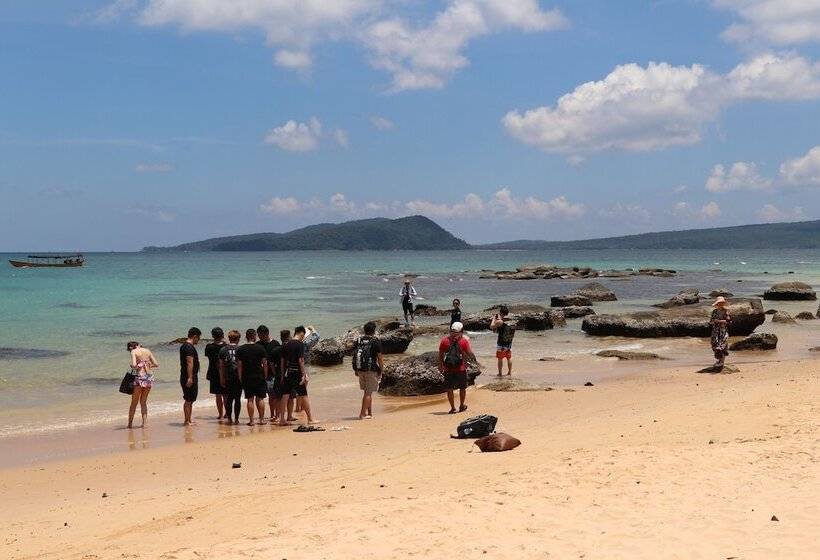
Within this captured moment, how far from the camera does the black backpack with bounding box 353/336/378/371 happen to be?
13797mm

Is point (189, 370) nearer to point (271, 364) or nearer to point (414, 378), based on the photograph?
point (271, 364)

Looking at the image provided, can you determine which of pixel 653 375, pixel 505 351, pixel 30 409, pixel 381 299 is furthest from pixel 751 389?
pixel 381 299

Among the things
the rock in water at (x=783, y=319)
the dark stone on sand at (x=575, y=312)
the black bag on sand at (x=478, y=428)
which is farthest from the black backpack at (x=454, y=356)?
the rock in water at (x=783, y=319)

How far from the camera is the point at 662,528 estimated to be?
6.93 metres

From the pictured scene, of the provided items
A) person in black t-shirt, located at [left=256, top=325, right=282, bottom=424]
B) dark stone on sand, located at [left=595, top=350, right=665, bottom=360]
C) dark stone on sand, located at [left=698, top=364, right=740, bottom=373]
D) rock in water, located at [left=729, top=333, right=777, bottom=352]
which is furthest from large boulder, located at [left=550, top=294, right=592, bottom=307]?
person in black t-shirt, located at [left=256, top=325, right=282, bottom=424]

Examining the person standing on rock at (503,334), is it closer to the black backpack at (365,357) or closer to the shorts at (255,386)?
the black backpack at (365,357)

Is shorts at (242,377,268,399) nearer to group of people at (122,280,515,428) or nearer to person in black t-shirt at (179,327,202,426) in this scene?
group of people at (122,280,515,428)

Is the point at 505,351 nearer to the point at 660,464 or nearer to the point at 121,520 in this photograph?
the point at 660,464

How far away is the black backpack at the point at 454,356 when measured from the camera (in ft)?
46.1

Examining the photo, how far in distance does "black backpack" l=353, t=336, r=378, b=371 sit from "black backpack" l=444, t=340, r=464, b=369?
128 cm

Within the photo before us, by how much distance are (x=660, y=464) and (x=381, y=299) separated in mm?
42573

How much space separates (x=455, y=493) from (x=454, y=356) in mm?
5965

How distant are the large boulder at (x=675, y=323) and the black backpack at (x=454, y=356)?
14.7m

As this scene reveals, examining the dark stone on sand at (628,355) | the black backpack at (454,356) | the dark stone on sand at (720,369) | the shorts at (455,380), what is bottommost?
the dark stone on sand at (628,355)
